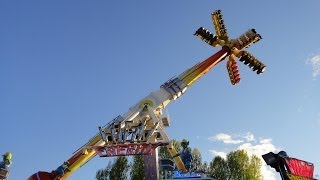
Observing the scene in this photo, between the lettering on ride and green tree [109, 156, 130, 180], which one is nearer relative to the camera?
the lettering on ride

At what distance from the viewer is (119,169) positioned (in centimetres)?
4947

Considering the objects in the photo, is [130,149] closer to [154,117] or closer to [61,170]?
[154,117]

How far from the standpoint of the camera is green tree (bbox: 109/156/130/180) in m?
48.8

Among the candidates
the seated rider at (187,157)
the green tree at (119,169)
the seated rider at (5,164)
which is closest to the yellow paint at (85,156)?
the seated rider at (5,164)

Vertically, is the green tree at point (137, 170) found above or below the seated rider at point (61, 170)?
above

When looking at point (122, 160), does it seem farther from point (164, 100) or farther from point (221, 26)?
A: point (221, 26)

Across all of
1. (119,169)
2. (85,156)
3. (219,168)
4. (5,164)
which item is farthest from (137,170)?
(5,164)

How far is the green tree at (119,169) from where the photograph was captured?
48.8m

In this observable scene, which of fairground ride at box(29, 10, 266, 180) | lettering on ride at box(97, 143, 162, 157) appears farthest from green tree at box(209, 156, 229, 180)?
lettering on ride at box(97, 143, 162, 157)

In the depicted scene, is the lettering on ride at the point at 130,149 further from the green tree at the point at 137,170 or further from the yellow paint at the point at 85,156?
the green tree at the point at 137,170

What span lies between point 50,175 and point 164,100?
418 inches

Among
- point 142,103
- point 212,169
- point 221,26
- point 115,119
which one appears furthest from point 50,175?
point 212,169

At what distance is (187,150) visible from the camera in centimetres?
3188

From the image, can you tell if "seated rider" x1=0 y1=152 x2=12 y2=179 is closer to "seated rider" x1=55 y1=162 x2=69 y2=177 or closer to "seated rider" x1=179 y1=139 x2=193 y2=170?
"seated rider" x1=55 y1=162 x2=69 y2=177
